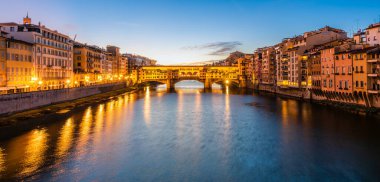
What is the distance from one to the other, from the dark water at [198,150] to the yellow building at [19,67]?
14.9 m

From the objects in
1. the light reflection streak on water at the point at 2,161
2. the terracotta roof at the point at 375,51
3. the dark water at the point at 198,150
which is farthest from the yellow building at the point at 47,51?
the terracotta roof at the point at 375,51

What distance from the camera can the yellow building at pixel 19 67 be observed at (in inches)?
1761

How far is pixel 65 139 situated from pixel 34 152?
486 cm

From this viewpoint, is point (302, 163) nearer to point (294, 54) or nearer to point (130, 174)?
point (130, 174)

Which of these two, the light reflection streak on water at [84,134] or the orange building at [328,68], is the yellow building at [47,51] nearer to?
the light reflection streak on water at [84,134]

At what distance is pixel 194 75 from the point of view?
136 metres

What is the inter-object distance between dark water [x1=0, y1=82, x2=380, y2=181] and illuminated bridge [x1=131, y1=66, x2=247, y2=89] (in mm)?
88811

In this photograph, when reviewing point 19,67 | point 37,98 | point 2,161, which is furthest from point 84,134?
point 19,67

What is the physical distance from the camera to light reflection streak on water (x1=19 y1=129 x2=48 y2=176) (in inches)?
794

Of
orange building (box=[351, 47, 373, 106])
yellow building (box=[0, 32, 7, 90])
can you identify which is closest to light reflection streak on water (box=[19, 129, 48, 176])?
yellow building (box=[0, 32, 7, 90])

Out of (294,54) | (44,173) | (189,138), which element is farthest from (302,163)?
(294,54)

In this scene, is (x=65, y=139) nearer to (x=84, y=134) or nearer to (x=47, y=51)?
(x=84, y=134)

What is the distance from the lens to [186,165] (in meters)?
21.6

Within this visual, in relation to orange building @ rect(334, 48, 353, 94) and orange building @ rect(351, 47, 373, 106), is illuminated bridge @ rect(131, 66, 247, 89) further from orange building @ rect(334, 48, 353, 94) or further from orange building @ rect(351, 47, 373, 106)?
orange building @ rect(351, 47, 373, 106)
